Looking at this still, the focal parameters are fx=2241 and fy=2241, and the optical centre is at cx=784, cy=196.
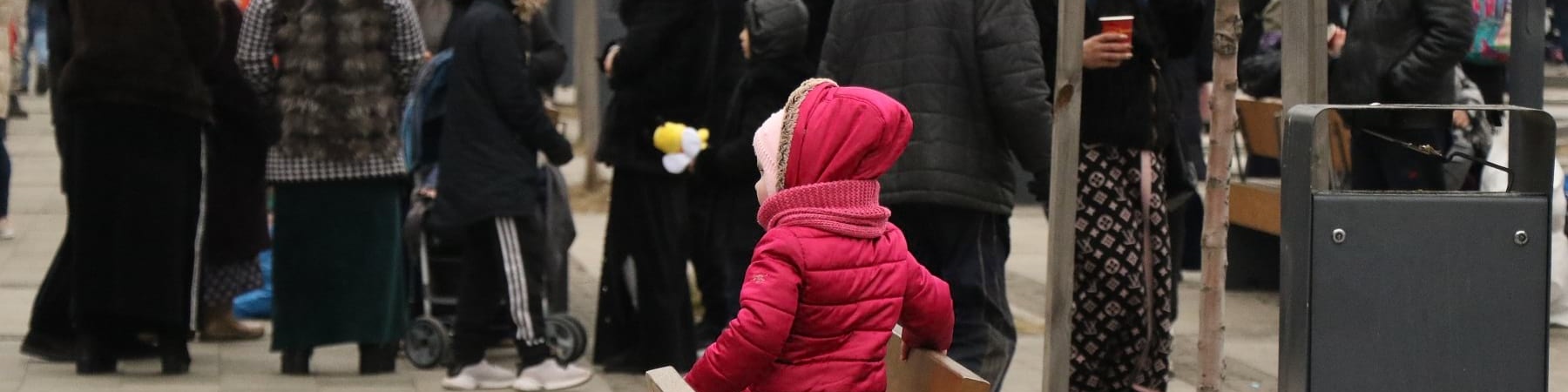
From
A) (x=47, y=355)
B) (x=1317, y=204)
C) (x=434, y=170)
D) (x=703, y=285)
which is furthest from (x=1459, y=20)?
(x=47, y=355)

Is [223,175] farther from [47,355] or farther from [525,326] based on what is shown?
[525,326]

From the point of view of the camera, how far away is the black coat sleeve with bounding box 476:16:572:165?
708cm

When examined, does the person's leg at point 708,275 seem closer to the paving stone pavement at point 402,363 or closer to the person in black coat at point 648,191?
the paving stone pavement at point 402,363

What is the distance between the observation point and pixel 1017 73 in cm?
579

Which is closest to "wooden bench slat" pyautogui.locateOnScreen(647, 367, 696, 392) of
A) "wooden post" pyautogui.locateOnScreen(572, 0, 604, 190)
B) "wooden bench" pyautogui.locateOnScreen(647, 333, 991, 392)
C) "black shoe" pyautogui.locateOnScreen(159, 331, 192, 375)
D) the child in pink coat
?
"wooden bench" pyautogui.locateOnScreen(647, 333, 991, 392)

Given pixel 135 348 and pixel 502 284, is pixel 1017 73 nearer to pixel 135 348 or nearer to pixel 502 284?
pixel 502 284

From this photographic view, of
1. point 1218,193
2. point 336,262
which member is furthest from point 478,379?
point 1218,193

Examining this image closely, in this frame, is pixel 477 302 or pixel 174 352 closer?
pixel 477 302

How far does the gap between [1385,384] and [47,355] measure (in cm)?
533

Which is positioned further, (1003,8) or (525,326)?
(525,326)

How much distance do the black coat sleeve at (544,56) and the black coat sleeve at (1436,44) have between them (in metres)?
2.97

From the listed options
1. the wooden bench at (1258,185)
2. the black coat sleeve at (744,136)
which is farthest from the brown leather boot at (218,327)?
the wooden bench at (1258,185)

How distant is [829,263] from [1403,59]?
4.45 metres

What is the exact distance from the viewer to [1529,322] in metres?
4.09
